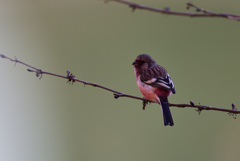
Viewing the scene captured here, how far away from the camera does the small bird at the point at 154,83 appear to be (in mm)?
2679

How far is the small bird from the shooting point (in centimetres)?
268

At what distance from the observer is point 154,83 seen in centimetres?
286

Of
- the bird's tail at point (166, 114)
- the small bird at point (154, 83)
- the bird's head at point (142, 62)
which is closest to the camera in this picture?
the bird's tail at point (166, 114)

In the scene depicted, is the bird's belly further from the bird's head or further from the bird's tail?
the bird's head

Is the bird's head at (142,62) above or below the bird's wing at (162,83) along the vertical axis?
above

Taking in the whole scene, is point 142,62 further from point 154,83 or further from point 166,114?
point 166,114

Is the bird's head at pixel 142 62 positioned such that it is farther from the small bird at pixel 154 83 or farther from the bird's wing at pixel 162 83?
the bird's wing at pixel 162 83

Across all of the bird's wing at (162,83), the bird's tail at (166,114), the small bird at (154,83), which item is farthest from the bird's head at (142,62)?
the bird's tail at (166,114)

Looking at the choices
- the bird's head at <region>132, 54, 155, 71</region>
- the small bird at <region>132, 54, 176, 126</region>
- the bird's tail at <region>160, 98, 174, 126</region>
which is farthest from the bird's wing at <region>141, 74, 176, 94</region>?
the bird's head at <region>132, 54, 155, 71</region>

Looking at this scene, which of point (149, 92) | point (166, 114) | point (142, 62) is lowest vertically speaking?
point (166, 114)

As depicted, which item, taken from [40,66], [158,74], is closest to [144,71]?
[158,74]

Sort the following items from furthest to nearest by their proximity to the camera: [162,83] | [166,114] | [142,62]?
[142,62] → [162,83] → [166,114]

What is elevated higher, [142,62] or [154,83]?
[142,62]

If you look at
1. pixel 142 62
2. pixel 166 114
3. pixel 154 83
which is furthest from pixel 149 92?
pixel 142 62
